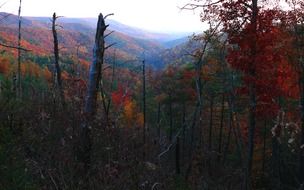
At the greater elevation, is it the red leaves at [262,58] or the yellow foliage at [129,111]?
the red leaves at [262,58]

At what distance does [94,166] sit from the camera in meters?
7.62

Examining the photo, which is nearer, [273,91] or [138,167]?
[138,167]

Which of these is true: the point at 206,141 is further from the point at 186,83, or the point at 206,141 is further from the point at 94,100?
the point at 94,100

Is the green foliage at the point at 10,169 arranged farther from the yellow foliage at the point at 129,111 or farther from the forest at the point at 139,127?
the yellow foliage at the point at 129,111

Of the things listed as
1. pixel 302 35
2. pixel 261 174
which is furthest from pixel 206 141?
pixel 302 35

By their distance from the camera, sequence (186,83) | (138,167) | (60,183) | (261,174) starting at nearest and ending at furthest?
(60,183)
(138,167)
(261,174)
(186,83)

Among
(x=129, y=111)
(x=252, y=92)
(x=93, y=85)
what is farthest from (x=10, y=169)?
(x=129, y=111)

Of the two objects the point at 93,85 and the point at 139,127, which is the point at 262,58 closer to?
the point at 139,127

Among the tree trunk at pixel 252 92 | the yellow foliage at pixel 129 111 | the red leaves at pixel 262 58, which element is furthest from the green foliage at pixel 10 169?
the yellow foliage at pixel 129 111

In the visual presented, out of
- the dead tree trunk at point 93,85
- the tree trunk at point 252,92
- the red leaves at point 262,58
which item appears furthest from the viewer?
the red leaves at point 262,58

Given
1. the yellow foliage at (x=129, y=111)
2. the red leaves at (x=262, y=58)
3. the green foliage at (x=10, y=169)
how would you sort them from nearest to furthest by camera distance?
1. the green foliage at (x=10, y=169)
2. the red leaves at (x=262, y=58)
3. the yellow foliage at (x=129, y=111)

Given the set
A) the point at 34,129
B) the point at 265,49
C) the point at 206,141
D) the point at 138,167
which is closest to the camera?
the point at 138,167

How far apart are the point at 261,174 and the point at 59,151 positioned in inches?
915

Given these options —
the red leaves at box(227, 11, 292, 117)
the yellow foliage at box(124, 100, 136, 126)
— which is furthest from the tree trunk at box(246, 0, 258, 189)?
the yellow foliage at box(124, 100, 136, 126)
